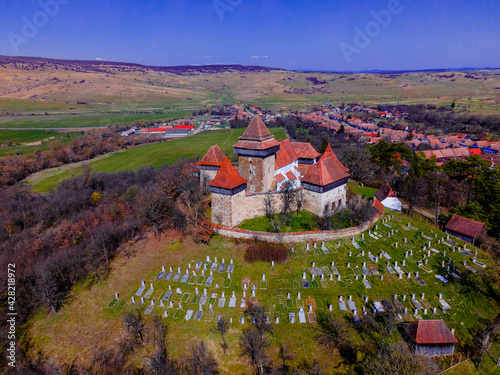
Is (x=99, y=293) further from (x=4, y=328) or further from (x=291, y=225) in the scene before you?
(x=291, y=225)

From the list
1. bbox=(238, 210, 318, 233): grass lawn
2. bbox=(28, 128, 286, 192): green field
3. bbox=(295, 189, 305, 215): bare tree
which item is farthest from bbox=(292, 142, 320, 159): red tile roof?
bbox=(28, 128, 286, 192): green field

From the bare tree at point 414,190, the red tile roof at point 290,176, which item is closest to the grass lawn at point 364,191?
the bare tree at point 414,190

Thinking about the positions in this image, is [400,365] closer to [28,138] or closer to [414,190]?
[414,190]

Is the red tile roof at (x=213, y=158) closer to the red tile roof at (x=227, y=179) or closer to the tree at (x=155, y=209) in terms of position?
the red tile roof at (x=227, y=179)

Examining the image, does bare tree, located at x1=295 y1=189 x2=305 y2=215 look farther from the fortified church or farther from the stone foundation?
the stone foundation

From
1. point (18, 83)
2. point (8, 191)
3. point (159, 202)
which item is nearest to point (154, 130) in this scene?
point (8, 191)

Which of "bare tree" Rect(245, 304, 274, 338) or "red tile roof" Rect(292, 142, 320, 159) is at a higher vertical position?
"red tile roof" Rect(292, 142, 320, 159)
